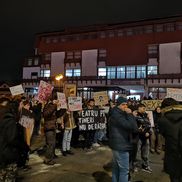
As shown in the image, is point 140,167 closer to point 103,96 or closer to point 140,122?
point 140,122

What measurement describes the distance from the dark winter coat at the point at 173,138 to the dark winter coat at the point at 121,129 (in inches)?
43.5

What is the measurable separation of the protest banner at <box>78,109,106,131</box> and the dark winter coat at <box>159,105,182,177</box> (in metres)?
6.86

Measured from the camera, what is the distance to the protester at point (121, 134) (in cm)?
616

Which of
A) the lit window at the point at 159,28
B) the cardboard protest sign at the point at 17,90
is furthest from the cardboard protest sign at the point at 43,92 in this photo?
the lit window at the point at 159,28

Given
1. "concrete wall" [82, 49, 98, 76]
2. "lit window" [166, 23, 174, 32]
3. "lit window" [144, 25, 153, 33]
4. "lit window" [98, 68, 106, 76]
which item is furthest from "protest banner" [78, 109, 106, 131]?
"concrete wall" [82, 49, 98, 76]

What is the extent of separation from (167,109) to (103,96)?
26.3 feet

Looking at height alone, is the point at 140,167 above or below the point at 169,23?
below

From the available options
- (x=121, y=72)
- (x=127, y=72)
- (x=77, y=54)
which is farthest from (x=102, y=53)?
(x=127, y=72)

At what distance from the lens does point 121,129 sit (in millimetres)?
6199

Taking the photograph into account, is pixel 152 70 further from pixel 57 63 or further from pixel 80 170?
pixel 80 170

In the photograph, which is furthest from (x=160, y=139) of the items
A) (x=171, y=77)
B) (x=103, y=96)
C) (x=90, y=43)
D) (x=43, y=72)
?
(x=43, y=72)

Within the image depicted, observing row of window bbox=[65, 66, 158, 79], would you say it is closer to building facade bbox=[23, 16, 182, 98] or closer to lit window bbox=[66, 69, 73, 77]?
building facade bbox=[23, 16, 182, 98]

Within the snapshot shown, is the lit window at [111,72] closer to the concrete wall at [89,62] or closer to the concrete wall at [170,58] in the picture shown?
the concrete wall at [89,62]

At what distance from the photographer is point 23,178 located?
7699mm
